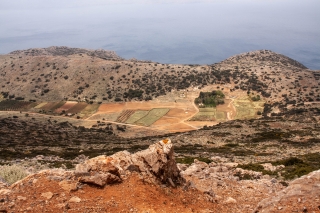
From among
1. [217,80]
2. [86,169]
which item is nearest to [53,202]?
[86,169]

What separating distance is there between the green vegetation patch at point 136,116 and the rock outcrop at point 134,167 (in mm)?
59844

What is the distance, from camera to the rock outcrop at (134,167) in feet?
37.6

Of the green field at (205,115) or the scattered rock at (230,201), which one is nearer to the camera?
the scattered rock at (230,201)

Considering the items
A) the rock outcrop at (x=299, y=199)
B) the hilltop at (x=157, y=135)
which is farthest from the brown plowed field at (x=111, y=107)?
the rock outcrop at (x=299, y=199)

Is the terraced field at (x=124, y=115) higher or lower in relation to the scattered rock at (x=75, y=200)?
lower

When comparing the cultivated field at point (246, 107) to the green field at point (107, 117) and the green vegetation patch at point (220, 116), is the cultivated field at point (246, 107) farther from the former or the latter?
the green field at point (107, 117)

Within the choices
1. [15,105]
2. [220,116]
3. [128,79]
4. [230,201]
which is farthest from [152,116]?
[230,201]

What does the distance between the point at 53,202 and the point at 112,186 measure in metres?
2.39

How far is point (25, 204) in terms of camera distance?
967cm

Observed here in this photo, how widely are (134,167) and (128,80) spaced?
9189 cm

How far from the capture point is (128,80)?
103 m

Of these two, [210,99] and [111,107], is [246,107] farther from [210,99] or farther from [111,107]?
[111,107]

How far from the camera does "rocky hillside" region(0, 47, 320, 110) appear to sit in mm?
92375

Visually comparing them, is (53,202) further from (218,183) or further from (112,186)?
(218,183)
